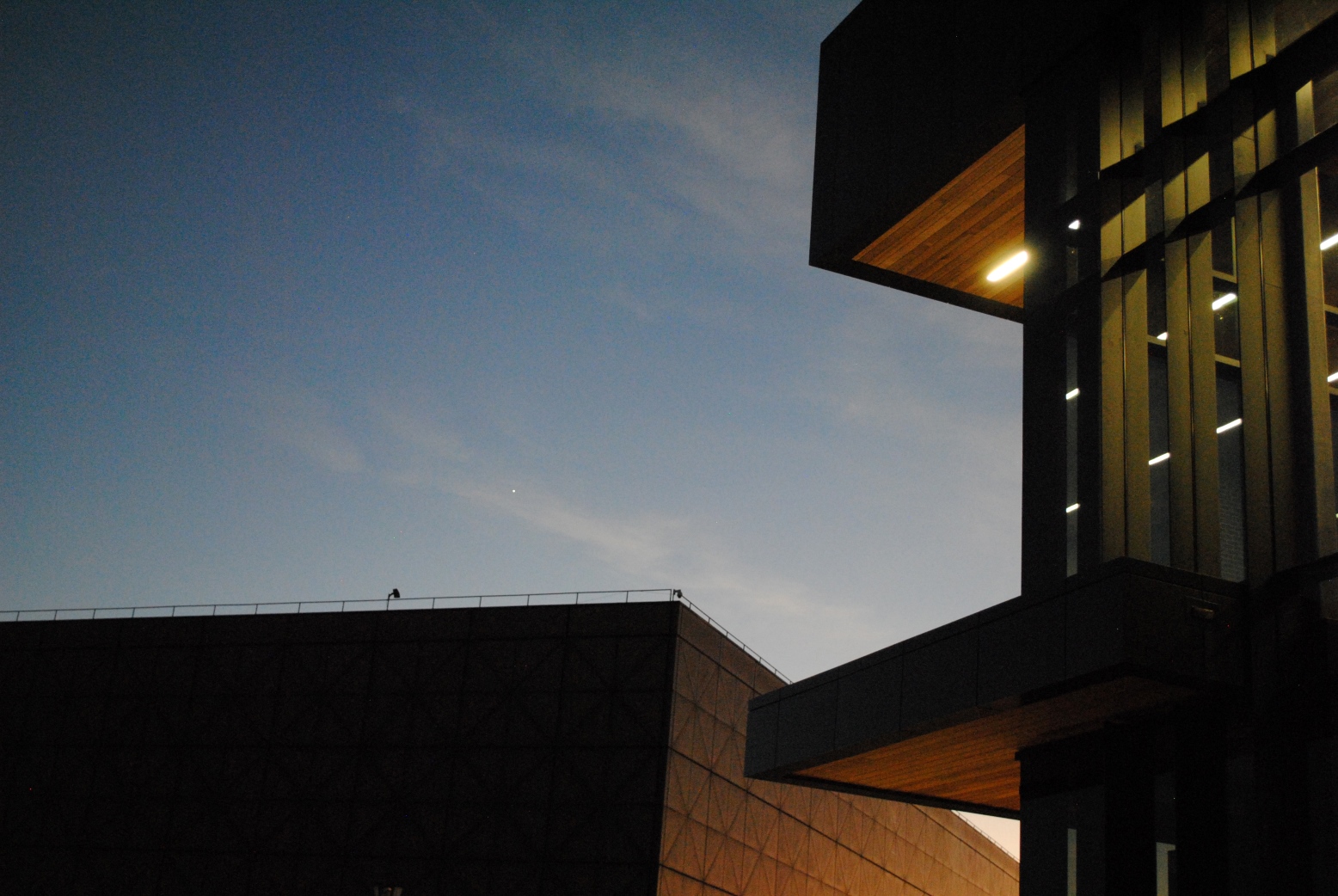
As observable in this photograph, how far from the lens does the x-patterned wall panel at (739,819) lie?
41688 mm

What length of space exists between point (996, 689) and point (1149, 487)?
3137 millimetres

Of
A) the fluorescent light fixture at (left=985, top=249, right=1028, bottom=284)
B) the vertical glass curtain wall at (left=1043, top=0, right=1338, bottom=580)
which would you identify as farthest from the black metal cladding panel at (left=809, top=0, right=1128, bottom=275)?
the fluorescent light fixture at (left=985, top=249, right=1028, bottom=284)

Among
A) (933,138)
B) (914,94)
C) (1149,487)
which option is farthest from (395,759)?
(1149,487)

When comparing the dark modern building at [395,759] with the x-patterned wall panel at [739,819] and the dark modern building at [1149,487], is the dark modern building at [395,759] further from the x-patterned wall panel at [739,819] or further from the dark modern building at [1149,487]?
the dark modern building at [1149,487]

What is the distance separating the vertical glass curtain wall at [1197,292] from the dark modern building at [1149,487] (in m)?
0.03

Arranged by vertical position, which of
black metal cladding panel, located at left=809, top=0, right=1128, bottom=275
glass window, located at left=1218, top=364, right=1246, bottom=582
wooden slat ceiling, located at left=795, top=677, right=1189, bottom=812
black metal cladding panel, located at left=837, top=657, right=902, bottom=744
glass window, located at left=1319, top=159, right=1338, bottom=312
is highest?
black metal cladding panel, located at left=809, top=0, right=1128, bottom=275

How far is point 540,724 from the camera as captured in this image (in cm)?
4241

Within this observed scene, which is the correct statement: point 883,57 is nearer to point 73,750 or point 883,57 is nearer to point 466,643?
point 466,643

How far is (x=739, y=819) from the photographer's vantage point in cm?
4503

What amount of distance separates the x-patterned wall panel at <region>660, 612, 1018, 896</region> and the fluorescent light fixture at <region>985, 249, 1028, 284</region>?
822 inches

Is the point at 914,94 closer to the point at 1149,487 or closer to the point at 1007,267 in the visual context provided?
the point at 1007,267

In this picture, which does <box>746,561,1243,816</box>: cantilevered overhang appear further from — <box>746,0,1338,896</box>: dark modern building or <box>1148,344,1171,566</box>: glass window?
<box>1148,344,1171,566</box>: glass window

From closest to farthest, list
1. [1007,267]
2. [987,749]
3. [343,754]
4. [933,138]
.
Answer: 1. [987,749]
2. [933,138]
3. [1007,267]
4. [343,754]

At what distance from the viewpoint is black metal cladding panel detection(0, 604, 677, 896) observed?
4125 centimetres
